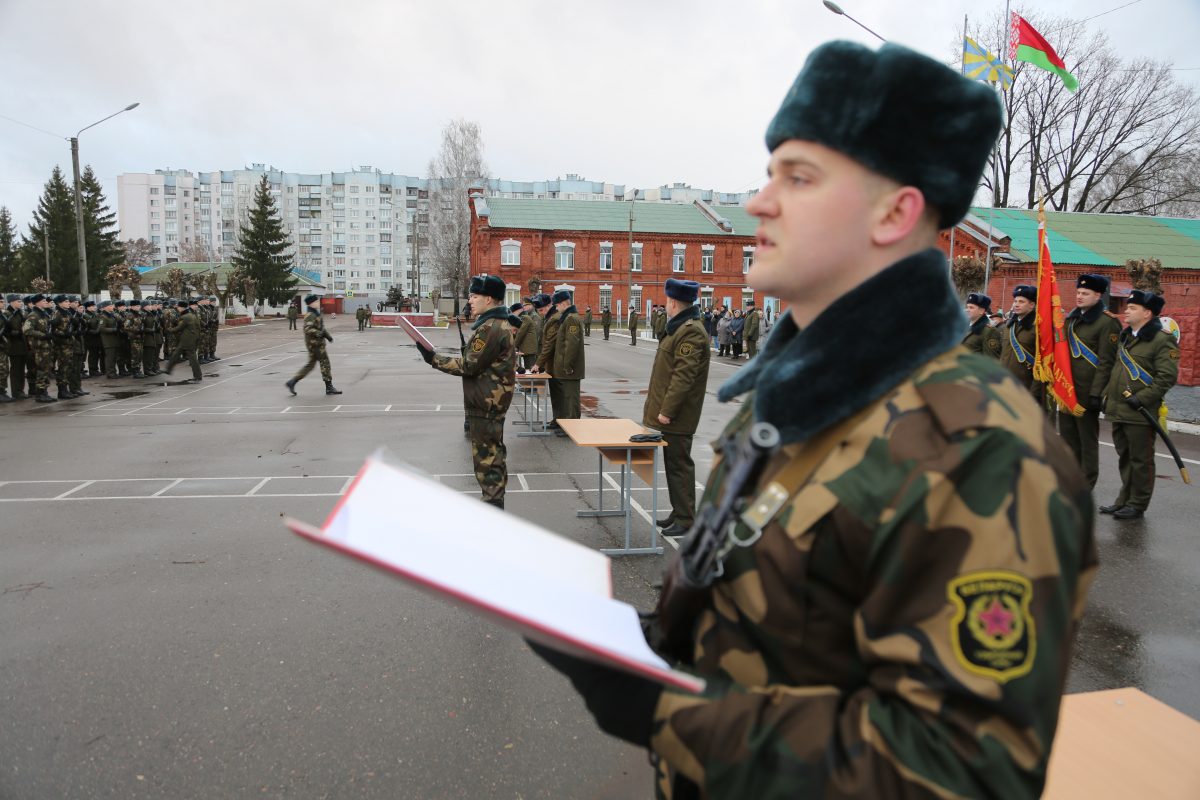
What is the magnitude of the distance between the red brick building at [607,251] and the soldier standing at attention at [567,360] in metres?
45.9

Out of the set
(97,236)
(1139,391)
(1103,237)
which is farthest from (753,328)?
(97,236)

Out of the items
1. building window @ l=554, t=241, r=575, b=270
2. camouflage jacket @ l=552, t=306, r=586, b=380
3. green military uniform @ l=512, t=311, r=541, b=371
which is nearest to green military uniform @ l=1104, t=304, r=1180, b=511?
camouflage jacket @ l=552, t=306, r=586, b=380

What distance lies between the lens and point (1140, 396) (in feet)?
24.3

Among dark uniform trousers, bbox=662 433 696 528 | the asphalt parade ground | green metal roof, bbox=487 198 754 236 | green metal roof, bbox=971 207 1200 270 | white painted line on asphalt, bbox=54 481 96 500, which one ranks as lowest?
the asphalt parade ground

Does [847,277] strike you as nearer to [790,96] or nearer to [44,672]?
[790,96]

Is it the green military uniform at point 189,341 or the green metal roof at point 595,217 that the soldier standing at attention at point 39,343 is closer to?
the green military uniform at point 189,341

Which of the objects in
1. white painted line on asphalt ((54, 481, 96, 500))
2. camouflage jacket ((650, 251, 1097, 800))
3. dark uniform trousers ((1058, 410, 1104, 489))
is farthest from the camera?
dark uniform trousers ((1058, 410, 1104, 489))

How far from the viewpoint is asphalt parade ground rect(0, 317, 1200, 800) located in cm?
333

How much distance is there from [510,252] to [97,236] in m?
32.3

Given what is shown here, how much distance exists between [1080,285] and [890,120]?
8591mm

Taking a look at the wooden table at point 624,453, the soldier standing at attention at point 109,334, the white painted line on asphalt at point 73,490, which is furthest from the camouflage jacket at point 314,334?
the wooden table at point 624,453

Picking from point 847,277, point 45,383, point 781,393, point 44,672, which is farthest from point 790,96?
point 45,383

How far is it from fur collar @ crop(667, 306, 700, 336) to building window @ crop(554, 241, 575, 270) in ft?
172

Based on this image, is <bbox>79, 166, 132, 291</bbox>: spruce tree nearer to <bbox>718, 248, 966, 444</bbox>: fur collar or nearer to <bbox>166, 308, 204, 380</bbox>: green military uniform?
<bbox>166, 308, 204, 380</bbox>: green military uniform
